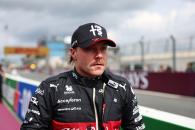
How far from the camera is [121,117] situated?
3137mm

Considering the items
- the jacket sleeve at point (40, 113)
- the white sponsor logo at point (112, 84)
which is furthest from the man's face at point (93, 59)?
the jacket sleeve at point (40, 113)

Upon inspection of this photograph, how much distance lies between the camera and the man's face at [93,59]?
301cm

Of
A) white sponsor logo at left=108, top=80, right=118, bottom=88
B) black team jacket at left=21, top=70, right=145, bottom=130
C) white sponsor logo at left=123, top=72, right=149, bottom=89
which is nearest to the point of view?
black team jacket at left=21, top=70, right=145, bottom=130

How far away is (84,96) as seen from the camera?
9.80ft

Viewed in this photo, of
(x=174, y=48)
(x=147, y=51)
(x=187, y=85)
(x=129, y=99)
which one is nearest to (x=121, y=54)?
(x=147, y=51)

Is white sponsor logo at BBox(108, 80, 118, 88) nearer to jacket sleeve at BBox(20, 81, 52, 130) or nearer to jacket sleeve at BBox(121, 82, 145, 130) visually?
jacket sleeve at BBox(121, 82, 145, 130)

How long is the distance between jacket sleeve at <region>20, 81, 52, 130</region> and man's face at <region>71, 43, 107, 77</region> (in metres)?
0.28

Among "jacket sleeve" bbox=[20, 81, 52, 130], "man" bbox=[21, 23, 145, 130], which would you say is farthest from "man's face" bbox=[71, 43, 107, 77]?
"jacket sleeve" bbox=[20, 81, 52, 130]

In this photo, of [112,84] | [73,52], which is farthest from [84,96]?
[73,52]

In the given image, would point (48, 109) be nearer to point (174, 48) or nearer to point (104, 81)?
point (104, 81)

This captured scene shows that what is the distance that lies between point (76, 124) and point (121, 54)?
→ 99.7 ft

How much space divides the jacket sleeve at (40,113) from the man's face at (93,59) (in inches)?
11.2

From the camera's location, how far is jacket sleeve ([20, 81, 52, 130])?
2.98 metres

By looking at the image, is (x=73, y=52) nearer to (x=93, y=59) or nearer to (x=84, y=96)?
(x=93, y=59)
